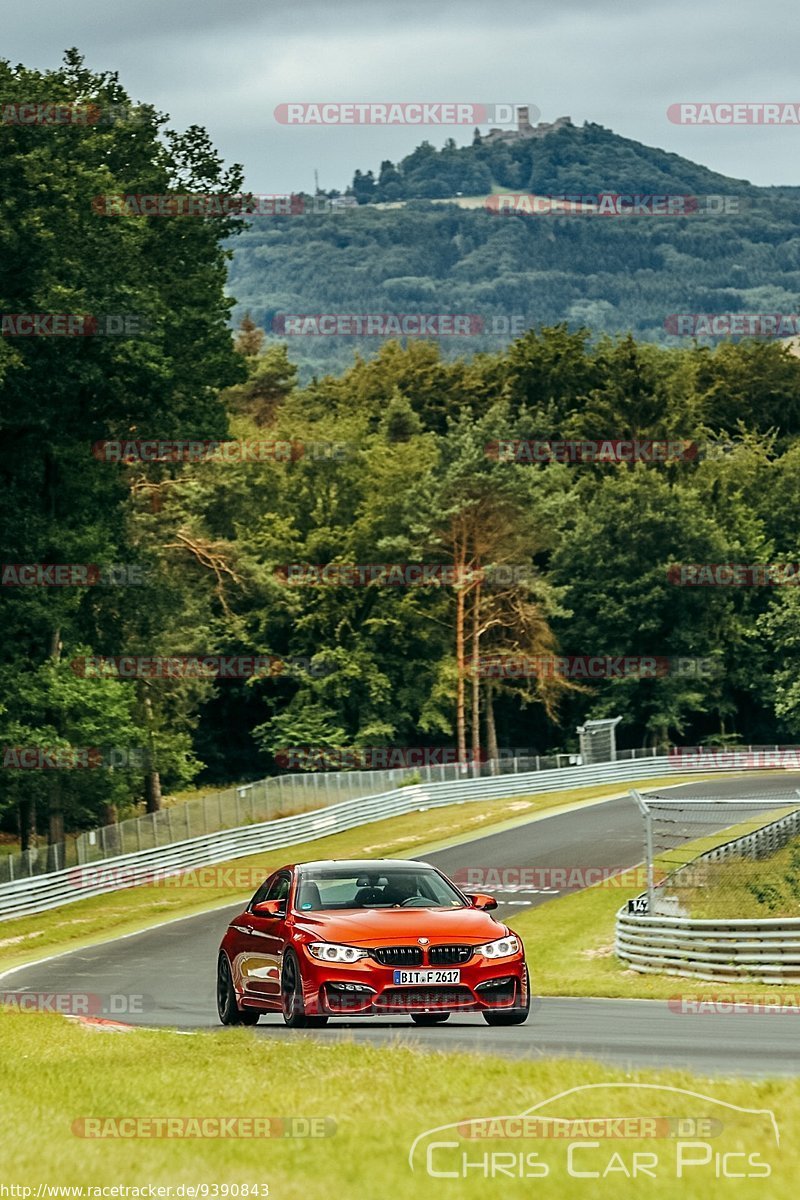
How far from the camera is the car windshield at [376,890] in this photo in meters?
15.8

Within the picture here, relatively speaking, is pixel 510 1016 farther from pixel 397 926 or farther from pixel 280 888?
pixel 280 888

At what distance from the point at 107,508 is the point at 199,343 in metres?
5.24

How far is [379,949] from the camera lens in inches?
583

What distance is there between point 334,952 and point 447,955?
2.98 feet

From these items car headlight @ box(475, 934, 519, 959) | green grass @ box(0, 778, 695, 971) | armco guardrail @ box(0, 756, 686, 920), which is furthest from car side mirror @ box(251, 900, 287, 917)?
armco guardrail @ box(0, 756, 686, 920)

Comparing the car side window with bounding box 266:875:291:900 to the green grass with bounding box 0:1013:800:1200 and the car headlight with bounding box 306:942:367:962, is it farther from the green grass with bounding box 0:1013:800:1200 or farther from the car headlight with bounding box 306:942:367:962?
the green grass with bounding box 0:1013:800:1200

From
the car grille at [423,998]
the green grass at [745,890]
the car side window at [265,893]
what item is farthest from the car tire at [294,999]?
the green grass at [745,890]

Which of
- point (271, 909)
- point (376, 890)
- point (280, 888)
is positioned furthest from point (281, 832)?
point (376, 890)

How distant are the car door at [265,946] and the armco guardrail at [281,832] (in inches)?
1060

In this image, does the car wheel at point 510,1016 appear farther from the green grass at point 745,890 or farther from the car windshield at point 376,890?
the green grass at point 745,890

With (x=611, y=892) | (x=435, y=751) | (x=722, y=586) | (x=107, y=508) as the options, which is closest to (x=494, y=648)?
(x=435, y=751)

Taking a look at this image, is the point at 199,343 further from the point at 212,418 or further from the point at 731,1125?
the point at 731,1125

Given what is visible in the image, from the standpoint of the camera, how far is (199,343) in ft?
157

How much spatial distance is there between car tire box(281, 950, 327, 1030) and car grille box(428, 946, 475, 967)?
1.10 metres
